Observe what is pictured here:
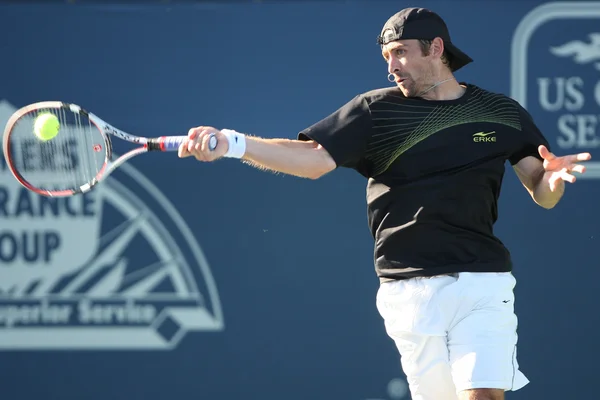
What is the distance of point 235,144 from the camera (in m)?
3.54

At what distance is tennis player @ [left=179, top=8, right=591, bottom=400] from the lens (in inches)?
146

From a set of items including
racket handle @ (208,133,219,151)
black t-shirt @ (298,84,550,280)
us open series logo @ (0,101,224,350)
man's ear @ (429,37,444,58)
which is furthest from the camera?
us open series logo @ (0,101,224,350)

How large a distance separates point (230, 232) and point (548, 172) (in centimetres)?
166

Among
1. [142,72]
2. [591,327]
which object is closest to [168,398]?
[142,72]

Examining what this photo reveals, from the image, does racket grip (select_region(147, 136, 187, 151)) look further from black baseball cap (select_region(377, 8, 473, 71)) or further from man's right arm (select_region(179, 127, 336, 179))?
black baseball cap (select_region(377, 8, 473, 71))

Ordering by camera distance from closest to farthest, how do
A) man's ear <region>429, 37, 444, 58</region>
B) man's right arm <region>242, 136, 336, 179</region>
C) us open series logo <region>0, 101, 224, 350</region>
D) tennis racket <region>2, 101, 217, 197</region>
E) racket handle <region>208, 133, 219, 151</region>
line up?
racket handle <region>208, 133, 219, 151</region>
man's right arm <region>242, 136, 336, 179</region>
man's ear <region>429, 37, 444, 58</region>
tennis racket <region>2, 101, 217, 197</region>
us open series logo <region>0, 101, 224, 350</region>

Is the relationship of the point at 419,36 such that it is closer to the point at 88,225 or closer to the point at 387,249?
the point at 387,249

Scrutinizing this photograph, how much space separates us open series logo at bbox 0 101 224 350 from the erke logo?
63.8 inches

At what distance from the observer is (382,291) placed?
3.88 metres

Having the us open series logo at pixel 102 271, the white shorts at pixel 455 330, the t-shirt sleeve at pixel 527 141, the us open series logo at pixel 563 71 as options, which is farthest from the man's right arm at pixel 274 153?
the us open series logo at pixel 563 71

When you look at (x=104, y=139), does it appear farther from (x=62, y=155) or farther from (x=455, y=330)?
(x=455, y=330)

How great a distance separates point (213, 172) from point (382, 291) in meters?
1.34

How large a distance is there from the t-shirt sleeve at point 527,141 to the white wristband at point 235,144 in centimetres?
105

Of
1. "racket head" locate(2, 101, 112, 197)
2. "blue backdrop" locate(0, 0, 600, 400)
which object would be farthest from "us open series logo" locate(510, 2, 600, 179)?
"racket head" locate(2, 101, 112, 197)
